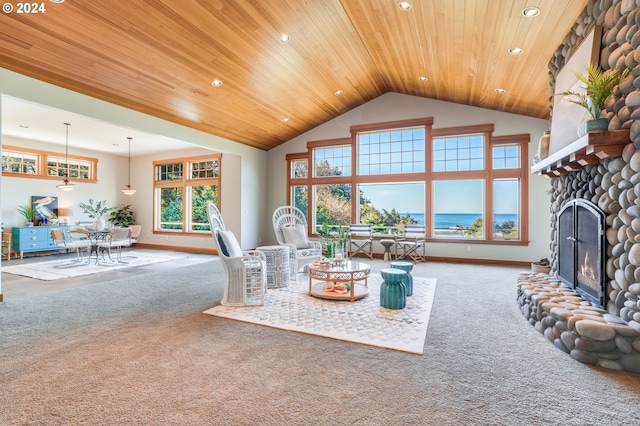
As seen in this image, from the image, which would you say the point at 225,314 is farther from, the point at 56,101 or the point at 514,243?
the point at 514,243

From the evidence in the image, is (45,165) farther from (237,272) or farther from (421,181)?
(421,181)

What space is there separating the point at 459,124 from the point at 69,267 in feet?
30.3

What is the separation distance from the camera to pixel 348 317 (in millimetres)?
3465

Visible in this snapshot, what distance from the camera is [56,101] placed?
4398mm

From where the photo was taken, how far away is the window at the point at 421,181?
23.0 ft

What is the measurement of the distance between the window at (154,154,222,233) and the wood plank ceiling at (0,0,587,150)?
96.4 inches

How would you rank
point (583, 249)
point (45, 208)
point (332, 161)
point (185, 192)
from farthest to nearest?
point (185, 192) → point (332, 161) → point (45, 208) → point (583, 249)

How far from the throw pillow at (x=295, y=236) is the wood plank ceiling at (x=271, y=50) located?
2776 millimetres

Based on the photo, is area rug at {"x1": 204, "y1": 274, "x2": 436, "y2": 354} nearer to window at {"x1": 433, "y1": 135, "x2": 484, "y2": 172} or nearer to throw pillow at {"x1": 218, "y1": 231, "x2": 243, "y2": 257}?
throw pillow at {"x1": 218, "y1": 231, "x2": 243, "y2": 257}

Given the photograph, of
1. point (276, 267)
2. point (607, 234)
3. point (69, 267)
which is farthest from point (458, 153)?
point (69, 267)

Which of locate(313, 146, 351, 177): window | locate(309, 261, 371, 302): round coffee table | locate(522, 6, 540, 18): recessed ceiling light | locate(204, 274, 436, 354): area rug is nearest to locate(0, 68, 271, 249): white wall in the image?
locate(313, 146, 351, 177): window

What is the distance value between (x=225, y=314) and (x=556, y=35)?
17.3 ft

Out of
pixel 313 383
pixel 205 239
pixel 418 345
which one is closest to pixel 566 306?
pixel 418 345

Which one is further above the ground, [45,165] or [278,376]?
[45,165]
